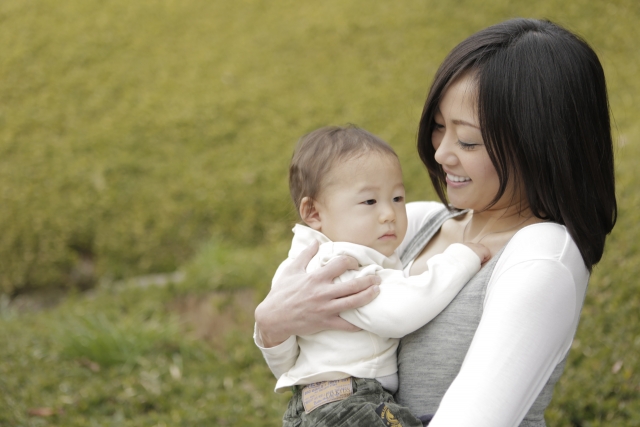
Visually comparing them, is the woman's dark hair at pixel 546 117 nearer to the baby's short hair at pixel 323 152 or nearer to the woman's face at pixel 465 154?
the woman's face at pixel 465 154

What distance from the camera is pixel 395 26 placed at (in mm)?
7723

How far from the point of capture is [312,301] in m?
1.81

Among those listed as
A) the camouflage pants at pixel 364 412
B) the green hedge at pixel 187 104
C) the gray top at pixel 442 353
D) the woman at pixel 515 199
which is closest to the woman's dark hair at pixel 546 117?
the woman at pixel 515 199

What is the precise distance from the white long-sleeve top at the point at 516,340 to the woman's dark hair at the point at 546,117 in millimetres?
203

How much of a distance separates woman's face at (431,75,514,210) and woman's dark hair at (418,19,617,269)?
3cm

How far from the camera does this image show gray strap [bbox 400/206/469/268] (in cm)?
220

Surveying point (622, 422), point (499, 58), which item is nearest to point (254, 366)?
point (622, 422)

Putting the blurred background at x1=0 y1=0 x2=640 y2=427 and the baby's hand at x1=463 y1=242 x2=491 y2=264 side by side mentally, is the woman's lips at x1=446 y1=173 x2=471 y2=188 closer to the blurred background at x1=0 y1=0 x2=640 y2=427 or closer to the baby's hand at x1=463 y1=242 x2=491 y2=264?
the baby's hand at x1=463 y1=242 x2=491 y2=264

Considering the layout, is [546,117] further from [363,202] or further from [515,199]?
[363,202]

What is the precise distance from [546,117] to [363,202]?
0.56 meters

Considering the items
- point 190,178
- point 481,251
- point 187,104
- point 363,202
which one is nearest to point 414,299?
point 481,251

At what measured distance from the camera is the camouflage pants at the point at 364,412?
1.69 meters

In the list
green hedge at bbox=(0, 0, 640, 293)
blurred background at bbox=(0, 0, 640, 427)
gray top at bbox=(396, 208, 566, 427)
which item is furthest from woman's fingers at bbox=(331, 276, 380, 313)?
green hedge at bbox=(0, 0, 640, 293)

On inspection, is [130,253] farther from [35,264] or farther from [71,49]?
[71,49]
